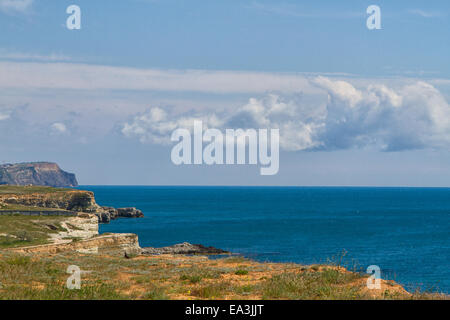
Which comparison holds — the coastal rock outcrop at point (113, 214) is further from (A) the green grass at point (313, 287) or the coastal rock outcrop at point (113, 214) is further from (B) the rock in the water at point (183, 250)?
(A) the green grass at point (313, 287)

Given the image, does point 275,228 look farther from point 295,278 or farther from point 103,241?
point 295,278

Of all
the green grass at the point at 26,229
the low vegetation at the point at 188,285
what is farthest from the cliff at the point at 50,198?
the low vegetation at the point at 188,285

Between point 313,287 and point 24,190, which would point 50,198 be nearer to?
point 24,190

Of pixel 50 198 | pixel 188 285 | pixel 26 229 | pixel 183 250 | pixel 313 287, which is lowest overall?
pixel 183 250

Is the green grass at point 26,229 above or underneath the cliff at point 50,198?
underneath

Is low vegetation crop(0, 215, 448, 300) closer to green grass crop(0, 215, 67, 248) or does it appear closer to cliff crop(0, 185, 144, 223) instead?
green grass crop(0, 215, 67, 248)

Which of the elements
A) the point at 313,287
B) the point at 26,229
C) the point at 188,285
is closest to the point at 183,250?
the point at 26,229

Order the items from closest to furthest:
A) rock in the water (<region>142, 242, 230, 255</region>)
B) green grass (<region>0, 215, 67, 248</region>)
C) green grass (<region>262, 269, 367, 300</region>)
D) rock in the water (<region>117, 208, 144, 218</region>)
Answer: green grass (<region>262, 269, 367, 300</region>)
green grass (<region>0, 215, 67, 248</region>)
rock in the water (<region>142, 242, 230, 255</region>)
rock in the water (<region>117, 208, 144, 218</region>)

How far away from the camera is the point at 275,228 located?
104625 mm

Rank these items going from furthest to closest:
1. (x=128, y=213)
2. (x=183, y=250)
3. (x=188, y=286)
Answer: (x=128, y=213) → (x=183, y=250) → (x=188, y=286)

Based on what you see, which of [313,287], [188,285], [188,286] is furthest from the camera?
[188,285]

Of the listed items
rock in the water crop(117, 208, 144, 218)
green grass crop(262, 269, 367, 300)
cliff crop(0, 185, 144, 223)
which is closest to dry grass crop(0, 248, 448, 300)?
green grass crop(262, 269, 367, 300)
